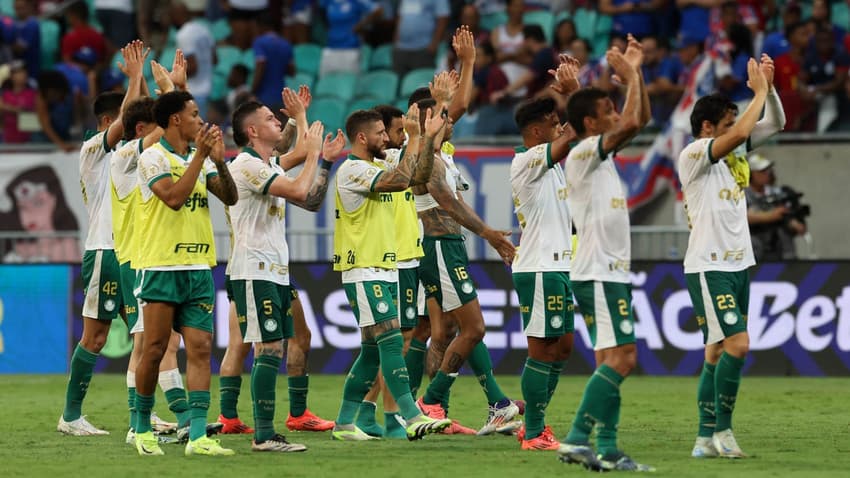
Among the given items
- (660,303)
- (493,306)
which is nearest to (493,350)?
(493,306)

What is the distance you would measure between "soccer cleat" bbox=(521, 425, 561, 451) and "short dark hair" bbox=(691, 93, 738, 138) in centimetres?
256

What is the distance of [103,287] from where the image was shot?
42.4 ft

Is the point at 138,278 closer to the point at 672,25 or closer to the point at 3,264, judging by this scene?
the point at 3,264

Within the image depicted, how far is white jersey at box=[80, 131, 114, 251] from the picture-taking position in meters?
12.9

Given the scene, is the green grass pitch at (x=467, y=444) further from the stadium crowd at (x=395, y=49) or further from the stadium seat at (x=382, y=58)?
the stadium seat at (x=382, y=58)

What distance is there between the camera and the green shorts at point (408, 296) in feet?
41.5

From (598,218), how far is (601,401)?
1249 millimetres

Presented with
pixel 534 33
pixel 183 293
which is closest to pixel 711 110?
pixel 183 293

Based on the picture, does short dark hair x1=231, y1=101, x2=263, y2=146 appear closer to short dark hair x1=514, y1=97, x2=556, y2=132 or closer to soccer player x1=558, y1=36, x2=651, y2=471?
short dark hair x1=514, y1=97, x2=556, y2=132

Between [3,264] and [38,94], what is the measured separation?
4.35 meters

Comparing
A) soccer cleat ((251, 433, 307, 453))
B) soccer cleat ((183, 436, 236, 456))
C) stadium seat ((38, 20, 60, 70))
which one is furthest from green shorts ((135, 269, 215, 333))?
stadium seat ((38, 20, 60, 70))

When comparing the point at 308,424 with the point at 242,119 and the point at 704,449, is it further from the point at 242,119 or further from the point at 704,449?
the point at 704,449

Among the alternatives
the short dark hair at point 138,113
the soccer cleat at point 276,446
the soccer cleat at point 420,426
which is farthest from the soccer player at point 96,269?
the soccer cleat at point 420,426

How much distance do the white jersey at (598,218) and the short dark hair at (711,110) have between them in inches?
46.2
